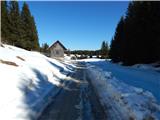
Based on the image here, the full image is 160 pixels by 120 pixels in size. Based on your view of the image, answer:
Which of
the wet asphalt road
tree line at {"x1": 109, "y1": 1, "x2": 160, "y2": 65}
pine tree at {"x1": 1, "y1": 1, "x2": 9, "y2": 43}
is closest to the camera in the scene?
the wet asphalt road

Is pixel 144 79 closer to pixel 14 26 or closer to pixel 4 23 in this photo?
pixel 4 23

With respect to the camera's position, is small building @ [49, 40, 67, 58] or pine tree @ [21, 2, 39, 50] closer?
pine tree @ [21, 2, 39, 50]

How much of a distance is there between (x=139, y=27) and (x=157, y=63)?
564cm

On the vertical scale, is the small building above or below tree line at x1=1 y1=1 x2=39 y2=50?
below

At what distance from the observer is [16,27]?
60.5 m

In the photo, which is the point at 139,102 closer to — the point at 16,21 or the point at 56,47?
the point at 16,21

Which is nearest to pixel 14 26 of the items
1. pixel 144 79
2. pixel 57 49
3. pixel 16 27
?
pixel 16 27

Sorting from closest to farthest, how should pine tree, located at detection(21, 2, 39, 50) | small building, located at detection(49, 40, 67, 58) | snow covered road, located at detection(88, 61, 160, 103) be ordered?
1. snow covered road, located at detection(88, 61, 160, 103)
2. pine tree, located at detection(21, 2, 39, 50)
3. small building, located at detection(49, 40, 67, 58)

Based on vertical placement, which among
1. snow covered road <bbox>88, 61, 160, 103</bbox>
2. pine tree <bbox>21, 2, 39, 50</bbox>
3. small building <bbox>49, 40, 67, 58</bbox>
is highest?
pine tree <bbox>21, 2, 39, 50</bbox>

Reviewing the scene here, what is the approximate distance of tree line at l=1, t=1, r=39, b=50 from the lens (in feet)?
192

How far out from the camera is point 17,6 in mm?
63969

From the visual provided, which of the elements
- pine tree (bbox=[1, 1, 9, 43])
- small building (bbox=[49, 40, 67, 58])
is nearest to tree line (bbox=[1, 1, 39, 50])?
pine tree (bbox=[1, 1, 9, 43])

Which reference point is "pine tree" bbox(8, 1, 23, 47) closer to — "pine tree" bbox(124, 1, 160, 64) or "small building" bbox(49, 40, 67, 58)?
"small building" bbox(49, 40, 67, 58)

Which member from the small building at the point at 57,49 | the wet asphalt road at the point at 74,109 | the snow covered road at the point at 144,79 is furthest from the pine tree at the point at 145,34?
the small building at the point at 57,49
